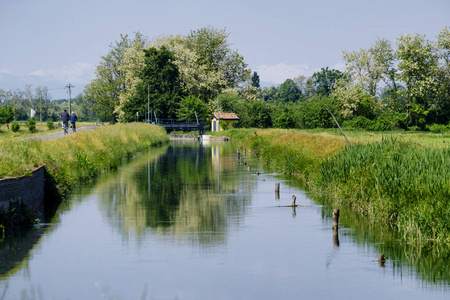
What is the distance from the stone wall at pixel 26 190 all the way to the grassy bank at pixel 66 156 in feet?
1.02

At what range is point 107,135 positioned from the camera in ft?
165

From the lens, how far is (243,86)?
379 ft

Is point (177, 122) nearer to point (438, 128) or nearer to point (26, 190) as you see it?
point (438, 128)

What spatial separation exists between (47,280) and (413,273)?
9.07 metres

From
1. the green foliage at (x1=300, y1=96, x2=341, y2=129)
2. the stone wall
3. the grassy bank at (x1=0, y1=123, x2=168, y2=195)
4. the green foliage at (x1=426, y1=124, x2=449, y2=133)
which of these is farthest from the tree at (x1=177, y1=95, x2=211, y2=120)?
the stone wall

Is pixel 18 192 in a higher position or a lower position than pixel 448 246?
higher

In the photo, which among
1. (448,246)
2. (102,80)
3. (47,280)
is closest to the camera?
(47,280)

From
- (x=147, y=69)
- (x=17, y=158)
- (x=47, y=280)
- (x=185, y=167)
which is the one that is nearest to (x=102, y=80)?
(x=147, y=69)

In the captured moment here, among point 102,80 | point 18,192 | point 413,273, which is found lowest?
point 413,273

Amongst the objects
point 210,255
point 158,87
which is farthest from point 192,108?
point 210,255

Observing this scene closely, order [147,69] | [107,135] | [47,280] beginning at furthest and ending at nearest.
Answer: [147,69]
[107,135]
[47,280]

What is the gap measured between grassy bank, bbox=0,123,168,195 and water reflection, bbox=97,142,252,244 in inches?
56.5

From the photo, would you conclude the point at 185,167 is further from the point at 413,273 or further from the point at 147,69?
the point at 147,69

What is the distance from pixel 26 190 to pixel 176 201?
26.9 feet
